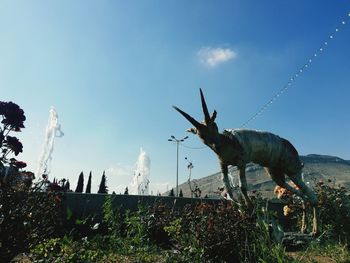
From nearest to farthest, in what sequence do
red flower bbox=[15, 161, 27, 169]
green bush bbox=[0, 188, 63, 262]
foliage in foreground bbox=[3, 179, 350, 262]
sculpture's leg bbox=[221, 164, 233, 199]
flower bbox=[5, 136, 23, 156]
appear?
1. green bush bbox=[0, 188, 63, 262]
2. flower bbox=[5, 136, 23, 156]
3. foliage in foreground bbox=[3, 179, 350, 262]
4. red flower bbox=[15, 161, 27, 169]
5. sculpture's leg bbox=[221, 164, 233, 199]

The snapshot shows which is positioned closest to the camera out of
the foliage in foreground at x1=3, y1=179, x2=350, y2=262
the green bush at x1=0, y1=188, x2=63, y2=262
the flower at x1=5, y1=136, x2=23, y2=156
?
the green bush at x1=0, y1=188, x2=63, y2=262

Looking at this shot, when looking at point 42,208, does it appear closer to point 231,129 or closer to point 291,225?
point 231,129

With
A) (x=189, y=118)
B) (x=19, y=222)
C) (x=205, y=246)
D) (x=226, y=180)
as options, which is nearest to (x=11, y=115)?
(x=19, y=222)

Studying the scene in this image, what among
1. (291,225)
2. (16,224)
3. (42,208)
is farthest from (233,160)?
(291,225)

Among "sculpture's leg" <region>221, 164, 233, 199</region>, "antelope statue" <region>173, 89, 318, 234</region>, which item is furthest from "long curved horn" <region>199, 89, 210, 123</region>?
"sculpture's leg" <region>221, 164, 233, 199</region>

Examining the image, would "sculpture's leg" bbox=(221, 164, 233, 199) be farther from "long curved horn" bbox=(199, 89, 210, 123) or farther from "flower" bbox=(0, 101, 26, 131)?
"flower" bbox=(0, 101, 26, 131)

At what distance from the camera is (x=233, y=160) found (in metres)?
5.95

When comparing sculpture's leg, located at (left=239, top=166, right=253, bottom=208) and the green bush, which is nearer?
the green bush

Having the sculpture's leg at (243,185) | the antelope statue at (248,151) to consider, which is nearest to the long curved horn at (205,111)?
the antelope statue at (248,151)

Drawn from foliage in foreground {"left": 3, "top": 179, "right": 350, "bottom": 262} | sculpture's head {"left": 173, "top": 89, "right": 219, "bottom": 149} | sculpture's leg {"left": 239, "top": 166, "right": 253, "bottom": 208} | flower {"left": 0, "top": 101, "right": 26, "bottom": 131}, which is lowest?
foliage in foreground {"left": 3, "top": 179, "right": 350, "bottom": 262}

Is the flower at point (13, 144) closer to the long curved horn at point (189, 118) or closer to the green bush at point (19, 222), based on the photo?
the green bush at point (19, 222)

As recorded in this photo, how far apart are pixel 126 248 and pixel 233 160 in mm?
2486

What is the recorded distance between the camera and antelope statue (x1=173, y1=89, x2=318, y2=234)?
5.80 metres

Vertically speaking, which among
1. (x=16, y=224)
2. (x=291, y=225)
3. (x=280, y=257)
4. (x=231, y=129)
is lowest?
(x=280, y=257)
